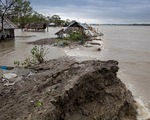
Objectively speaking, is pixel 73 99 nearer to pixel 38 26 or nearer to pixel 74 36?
pixel 74 36

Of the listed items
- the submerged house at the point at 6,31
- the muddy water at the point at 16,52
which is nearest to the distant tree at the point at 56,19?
the submerged house at the point at 6,31

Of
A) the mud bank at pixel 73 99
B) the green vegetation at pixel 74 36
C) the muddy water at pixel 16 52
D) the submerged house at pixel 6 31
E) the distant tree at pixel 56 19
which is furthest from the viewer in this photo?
the distant tree at pixel 56 19

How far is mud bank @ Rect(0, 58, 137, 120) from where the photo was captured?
4.63m

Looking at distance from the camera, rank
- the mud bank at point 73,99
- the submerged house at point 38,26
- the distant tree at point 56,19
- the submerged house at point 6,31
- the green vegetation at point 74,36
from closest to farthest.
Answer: the mud bank at point 73,99 < the green vegetation at point 74,36 < the submerged house at point 6,31 < the submerged house at point 38,26 < the distant tree at point 56,19

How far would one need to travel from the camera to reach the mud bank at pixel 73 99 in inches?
182

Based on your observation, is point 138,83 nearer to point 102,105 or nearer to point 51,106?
point 102,105

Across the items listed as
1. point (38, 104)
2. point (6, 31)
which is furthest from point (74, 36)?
point (38, 104)

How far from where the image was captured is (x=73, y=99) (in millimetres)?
5363

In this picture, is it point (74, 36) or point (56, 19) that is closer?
point (74, 36)

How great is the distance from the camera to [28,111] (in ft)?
15.0

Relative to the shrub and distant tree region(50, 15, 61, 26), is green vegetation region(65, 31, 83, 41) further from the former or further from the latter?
distant tree region(50, 15, 61, 26)

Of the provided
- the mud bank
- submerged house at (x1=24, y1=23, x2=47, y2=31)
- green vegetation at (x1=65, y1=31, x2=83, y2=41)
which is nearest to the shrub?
green vegetation at (x1=65, y1=31, x2=83, y2=41)

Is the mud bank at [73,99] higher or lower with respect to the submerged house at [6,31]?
lower

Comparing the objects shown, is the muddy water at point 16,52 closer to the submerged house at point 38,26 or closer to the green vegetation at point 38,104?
the green vegetation at point 38,104
